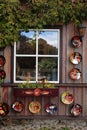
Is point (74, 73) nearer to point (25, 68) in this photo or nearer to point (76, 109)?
point (76, 109)

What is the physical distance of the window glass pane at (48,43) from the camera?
8852 millimetres

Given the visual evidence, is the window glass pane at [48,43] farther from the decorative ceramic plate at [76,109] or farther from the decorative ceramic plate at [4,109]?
the decorative ceramic plate at [4,109]

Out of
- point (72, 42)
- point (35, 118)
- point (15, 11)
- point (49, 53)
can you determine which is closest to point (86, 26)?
point (72, 42)

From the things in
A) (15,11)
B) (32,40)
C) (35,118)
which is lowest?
(35,118)

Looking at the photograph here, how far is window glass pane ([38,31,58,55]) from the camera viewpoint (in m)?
8.85

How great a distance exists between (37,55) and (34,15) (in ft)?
3.00

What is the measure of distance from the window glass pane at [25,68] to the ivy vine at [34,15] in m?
0.53

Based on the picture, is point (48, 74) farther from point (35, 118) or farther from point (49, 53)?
point (35, 118)

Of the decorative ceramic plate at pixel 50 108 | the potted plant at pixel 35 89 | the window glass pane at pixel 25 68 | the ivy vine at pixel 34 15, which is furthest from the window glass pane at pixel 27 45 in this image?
the decorative ceramic plate at pixel 50 108

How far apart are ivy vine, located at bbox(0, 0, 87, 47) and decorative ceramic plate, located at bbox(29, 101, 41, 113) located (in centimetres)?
144

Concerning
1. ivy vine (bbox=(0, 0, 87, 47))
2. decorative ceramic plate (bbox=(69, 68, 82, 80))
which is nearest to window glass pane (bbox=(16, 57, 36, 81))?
ivy vine (bbox=(0, 0, 87, 47))

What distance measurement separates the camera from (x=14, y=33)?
8492mm

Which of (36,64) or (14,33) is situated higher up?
(14,33)

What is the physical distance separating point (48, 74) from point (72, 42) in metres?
0.92
